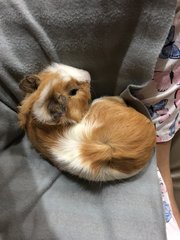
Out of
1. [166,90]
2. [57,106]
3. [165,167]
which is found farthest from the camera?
[165,167]

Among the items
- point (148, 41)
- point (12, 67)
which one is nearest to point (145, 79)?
point (148, 41)

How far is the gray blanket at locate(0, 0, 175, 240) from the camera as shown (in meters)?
0.81

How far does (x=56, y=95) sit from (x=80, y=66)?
140 mm

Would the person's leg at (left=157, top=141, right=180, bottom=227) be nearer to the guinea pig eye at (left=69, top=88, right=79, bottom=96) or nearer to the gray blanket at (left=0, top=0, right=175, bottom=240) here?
the gray blanket at (left=0, top=0, right=175, bottom=240)

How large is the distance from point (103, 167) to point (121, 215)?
0.40 ft

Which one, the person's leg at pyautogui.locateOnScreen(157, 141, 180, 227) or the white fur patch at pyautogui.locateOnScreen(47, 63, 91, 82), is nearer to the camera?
the white fur patch at pyautogui.locateOnScreen(47, 63, 91, 82)

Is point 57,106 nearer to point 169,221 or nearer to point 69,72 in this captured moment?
point 69,72

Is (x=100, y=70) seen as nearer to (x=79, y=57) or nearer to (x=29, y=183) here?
(x=79, y=57)

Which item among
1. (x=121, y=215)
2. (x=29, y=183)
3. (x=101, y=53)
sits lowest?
(x=121, y=215)

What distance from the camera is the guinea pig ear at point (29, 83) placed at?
0.88m

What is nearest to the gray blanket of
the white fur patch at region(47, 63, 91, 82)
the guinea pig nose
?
the white fur patch at region(47, 63, 91, 82)

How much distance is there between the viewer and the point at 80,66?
938 mm

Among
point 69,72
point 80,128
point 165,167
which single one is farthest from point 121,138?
point 165,167

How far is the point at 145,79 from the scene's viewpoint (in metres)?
0.87
